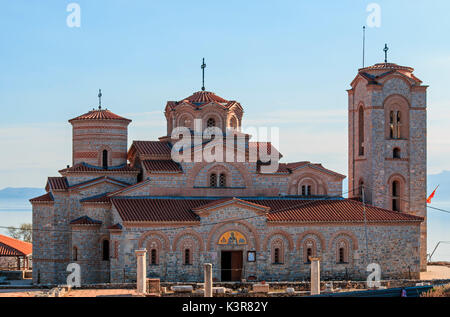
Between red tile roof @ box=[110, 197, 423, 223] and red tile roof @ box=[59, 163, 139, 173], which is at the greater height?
red tile roof @ box=[59, 163, 139, 173]

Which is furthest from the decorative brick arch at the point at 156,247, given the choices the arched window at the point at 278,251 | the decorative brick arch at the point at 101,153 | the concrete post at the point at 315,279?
the concrete post at the point at 315,279

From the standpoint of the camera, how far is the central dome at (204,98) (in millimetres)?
39375

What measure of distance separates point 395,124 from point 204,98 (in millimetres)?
10253

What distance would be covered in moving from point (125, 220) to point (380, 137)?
47.8 ft

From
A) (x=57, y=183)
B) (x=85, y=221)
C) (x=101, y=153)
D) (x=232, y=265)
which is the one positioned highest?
(x=101, y=153)

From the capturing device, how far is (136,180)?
37.9m

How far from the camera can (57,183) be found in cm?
3691

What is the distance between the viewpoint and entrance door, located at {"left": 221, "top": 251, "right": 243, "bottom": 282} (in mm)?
34375

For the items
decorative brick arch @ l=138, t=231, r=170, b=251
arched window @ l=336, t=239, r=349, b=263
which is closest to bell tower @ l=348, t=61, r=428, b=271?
arched window @ l=336, t=239, r=349, b=263

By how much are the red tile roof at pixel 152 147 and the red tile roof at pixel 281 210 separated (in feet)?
9.42

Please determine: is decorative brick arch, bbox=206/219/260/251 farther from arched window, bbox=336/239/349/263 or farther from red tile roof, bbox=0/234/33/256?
red tile roof, bbox=0/234/33/256

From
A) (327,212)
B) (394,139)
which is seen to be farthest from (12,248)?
(394,139)

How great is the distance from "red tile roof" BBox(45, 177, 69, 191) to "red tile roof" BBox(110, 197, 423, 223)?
305 cm

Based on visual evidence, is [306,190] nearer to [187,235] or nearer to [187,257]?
[187,235]
